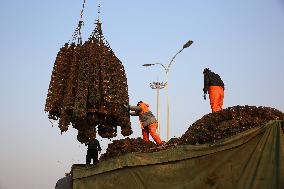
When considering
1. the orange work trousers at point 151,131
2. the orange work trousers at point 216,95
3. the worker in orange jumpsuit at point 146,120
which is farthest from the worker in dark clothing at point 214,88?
the worker in orange jumpsuit at point 146,120

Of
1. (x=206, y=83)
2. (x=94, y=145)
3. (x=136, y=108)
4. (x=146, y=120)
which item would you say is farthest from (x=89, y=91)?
(x=206, y=83)

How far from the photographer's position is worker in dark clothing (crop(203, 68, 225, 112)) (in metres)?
10.3

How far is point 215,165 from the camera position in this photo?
22.2ft

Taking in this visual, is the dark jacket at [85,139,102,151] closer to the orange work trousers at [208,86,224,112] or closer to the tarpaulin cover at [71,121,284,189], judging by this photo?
the tarpaulin cover at [71,121,284,189]

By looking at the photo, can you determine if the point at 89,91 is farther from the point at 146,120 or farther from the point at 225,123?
the point at 225,123

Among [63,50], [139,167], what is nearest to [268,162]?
[139,167]

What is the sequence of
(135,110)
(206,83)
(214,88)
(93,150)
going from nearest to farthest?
(214,88) < (206,83) < (93,150) < (135,110)

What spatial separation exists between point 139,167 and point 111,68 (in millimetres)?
4075

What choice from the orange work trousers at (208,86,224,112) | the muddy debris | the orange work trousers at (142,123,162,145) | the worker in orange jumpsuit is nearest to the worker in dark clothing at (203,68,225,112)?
the orange work trousers at (208,86,224,112)

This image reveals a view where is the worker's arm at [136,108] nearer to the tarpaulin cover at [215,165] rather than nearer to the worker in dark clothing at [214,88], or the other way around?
the worker in dark clothing at [214,88]

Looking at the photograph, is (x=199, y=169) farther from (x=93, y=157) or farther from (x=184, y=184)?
(x=93, y=157)

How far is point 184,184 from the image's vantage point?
7059 mm

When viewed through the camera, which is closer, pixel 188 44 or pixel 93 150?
pixel 93 150

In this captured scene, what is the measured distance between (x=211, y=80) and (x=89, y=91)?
11.5 ft
